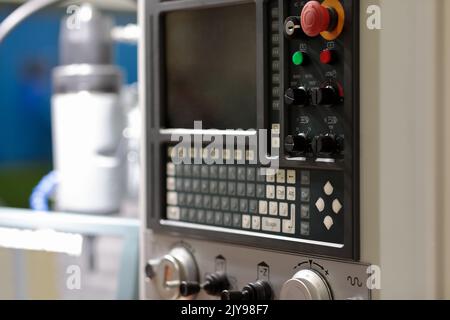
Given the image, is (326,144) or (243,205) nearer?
(326,144)

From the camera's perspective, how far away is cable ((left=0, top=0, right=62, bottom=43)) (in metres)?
1.23

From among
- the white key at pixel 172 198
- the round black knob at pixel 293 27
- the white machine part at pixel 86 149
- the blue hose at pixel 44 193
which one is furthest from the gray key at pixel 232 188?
the blue hose at pixel 44 193

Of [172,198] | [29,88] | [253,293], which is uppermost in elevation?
[29,88]

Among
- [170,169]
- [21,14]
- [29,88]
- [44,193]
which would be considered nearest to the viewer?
[170,169]

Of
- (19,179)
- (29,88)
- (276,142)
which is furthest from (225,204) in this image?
(19,179)

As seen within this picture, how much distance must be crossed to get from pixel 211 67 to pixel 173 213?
0.22 meters

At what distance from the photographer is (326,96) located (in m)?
0.76

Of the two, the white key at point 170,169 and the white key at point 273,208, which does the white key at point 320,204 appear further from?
the white key at point 170,169

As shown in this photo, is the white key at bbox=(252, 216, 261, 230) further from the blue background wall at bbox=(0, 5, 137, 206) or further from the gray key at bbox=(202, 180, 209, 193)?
the blue background wall at bbox=(0, 5, 137, 206)

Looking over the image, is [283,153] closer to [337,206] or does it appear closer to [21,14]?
[337,206]

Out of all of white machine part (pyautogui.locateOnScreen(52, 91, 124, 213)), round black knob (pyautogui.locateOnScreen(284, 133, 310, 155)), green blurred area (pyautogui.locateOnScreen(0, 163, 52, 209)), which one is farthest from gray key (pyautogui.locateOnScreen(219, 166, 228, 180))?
green blurred area (pyautogui.locateOnScreen(0, 163, 52, 209))

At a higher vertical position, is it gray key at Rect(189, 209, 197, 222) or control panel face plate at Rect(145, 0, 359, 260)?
control panel face plate at Rect(145, 0, 359, 260)
